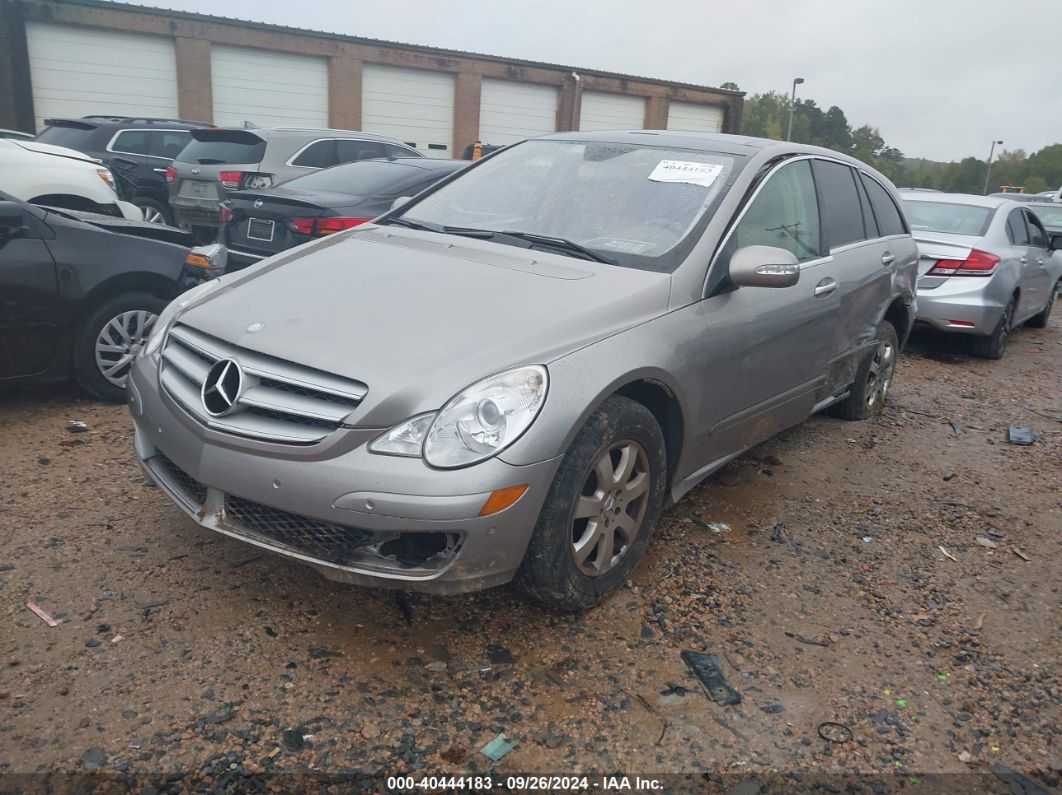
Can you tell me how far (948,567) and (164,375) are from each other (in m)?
3.33

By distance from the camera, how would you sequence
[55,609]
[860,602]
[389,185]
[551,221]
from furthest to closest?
[389,185] < [551,221] < [860,602] < [55,609]

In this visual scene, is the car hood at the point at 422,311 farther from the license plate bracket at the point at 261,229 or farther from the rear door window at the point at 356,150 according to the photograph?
the rear door window at the point at 356,150

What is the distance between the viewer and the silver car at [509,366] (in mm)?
2576

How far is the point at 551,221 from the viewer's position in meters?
3.74

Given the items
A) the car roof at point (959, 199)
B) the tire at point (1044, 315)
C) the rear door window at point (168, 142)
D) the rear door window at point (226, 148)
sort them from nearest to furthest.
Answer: the car roof at point (959, 199), the tire at point (1044, 315), the rear door window at point (226, 148), the rear door window at point (168, 142)

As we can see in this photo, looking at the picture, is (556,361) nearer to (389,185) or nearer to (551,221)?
(551,221)

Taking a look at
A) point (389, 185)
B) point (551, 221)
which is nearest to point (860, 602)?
point (551, 221)

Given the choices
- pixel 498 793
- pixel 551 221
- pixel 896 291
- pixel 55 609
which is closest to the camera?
pixel 498 793

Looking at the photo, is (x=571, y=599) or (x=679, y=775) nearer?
(x=679, y=775)

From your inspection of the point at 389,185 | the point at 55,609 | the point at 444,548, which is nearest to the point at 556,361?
the point at 444,548

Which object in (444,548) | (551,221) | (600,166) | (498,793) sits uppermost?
(600,166)

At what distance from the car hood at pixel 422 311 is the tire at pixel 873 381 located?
266 centimetres

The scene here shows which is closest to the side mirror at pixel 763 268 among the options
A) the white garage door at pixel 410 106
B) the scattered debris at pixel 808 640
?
the scattered debris at pixel 808 640

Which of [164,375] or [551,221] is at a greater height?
[551,221]
